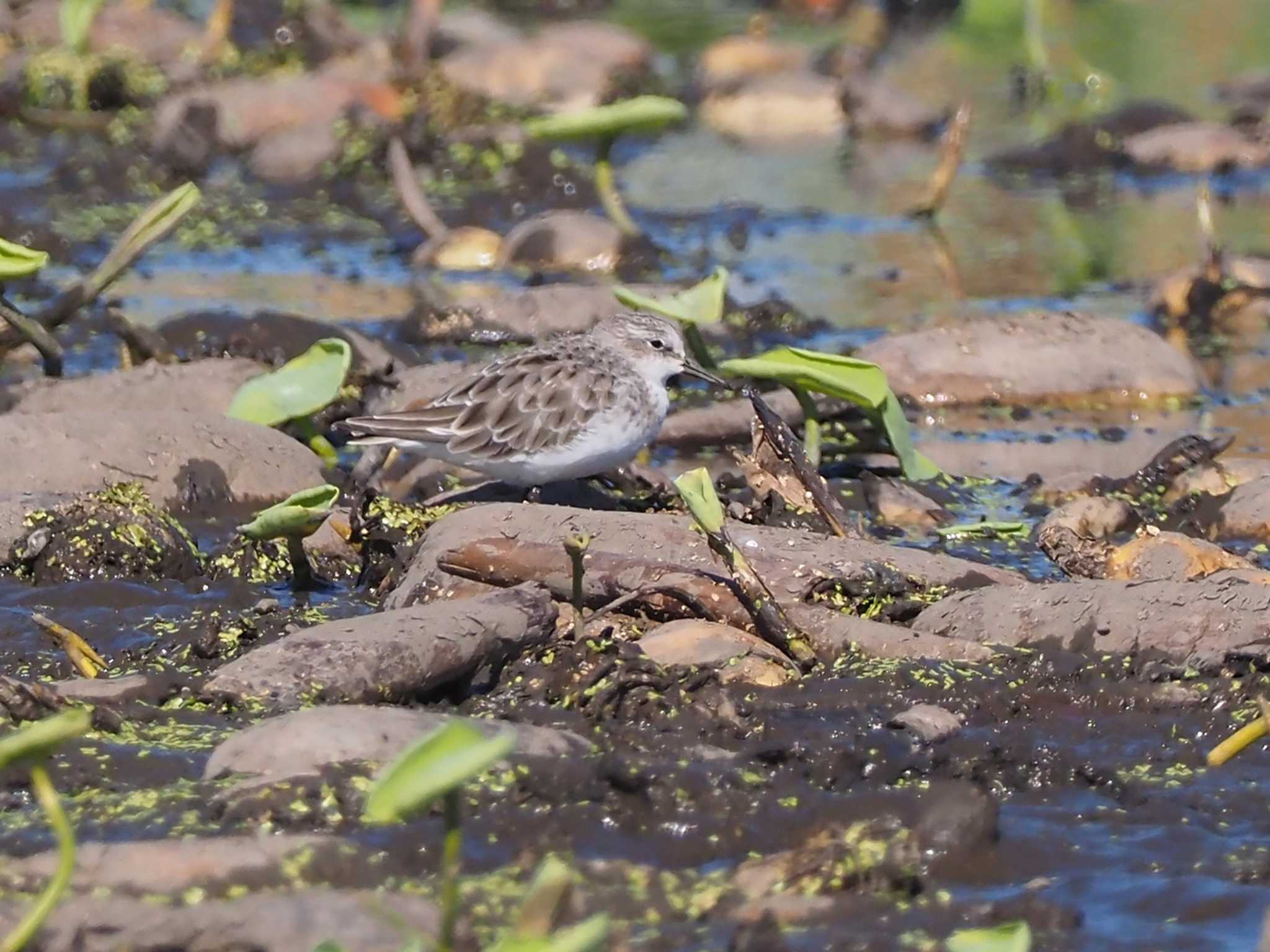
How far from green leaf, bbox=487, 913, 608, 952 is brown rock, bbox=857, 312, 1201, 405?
6.88 metres

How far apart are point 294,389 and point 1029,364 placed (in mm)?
3907

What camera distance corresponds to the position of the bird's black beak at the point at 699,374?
8.83 m

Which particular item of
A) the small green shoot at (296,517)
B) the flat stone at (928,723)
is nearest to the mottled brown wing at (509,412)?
the small green shoot at (296,517)

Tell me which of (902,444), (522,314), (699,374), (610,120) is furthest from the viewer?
(522,314)

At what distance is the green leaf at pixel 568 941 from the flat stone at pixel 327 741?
1.41m

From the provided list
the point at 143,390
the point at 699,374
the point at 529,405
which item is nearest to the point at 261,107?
the point at 143,390

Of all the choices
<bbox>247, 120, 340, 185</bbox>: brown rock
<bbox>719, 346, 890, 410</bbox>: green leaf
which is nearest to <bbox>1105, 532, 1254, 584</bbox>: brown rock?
<bbox>719, 346, 890, 410</bbox>: green leaf

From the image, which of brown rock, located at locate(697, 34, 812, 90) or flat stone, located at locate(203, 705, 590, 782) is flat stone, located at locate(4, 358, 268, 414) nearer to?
flat stone, located at locate(203, 705, 590, 782)

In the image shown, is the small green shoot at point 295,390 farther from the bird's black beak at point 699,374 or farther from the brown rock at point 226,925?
the brown rock at point 226,925

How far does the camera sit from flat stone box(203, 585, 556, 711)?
6.04 meters

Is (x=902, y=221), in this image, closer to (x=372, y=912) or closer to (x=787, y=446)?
(x=787, y=446)

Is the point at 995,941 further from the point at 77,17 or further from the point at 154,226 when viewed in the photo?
the point at 77,17

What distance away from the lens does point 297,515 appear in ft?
23.1

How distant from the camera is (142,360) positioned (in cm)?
1035
